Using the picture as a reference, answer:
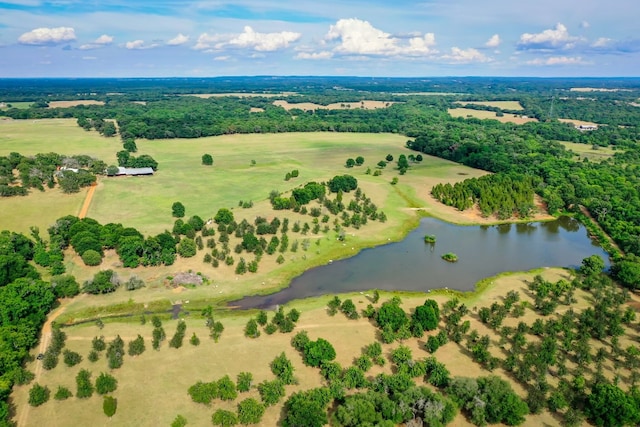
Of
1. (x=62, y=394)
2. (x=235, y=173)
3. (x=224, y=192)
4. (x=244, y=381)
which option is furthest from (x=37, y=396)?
(x=235, y=173)

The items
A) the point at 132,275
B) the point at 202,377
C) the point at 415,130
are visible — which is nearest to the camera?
the point at 202,377

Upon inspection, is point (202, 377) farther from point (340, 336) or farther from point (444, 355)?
point (444, 355)

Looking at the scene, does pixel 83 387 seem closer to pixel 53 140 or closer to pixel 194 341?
pixel 194 341

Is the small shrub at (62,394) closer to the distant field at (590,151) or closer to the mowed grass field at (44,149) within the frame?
the mowed grass field at (44,149)

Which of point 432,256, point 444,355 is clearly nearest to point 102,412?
point 444,355

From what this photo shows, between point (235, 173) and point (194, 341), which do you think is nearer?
point (194, 341)

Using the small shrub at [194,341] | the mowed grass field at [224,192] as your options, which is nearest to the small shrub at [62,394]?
the small shrub at [194,341]
